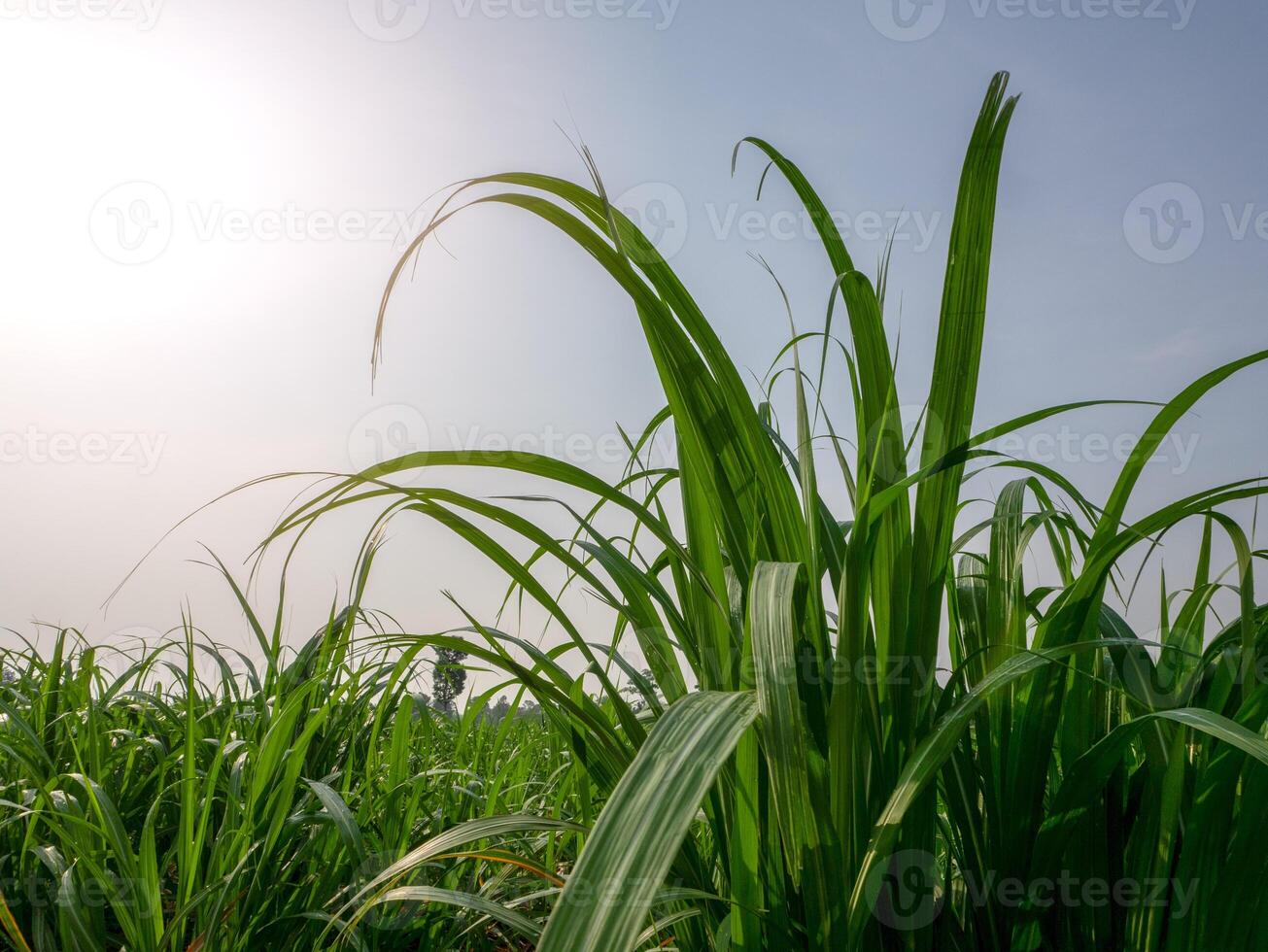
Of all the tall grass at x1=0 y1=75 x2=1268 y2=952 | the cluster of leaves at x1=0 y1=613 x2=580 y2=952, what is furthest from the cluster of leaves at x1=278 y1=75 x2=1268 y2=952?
the cluster of leaves at x1=0 y1=613 x2=580 y2=952

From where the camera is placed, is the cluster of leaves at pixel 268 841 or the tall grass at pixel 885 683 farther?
the cluster of leaves at pixel 268 841

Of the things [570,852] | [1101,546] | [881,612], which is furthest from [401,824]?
[1101,546]

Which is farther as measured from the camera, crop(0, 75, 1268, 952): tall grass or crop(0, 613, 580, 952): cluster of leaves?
crop(0, 613, 580, 952): cluster of leaves

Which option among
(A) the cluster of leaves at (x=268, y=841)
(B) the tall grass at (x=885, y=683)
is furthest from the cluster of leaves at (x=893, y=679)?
(A) the cluster of leaves at (x=268, y=841)

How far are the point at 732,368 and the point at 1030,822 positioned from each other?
507 millimetres

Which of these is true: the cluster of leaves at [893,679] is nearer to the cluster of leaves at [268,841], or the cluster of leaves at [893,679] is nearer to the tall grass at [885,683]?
the tall grass at [885,683]

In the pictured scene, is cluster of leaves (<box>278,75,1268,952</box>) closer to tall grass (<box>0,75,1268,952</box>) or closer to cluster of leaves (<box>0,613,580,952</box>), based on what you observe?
tall grass (<box>0,75,1268,952</box>)

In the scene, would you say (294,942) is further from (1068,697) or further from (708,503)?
(1068,697)

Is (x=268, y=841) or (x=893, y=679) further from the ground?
(x=893, y=679)

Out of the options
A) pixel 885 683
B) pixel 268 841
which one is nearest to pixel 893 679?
pixel 885 683

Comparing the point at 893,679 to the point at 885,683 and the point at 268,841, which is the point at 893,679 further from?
the point at 268,841

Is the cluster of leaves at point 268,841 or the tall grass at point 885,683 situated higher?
the tall grass at point 885,683

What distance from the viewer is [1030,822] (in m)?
0.71

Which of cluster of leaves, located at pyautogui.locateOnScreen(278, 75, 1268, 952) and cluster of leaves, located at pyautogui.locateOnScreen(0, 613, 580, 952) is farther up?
cluster of leaves, located at pyautogui.locateOnScreen(278, 75, 1268, 952)
